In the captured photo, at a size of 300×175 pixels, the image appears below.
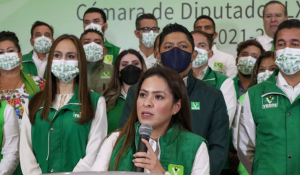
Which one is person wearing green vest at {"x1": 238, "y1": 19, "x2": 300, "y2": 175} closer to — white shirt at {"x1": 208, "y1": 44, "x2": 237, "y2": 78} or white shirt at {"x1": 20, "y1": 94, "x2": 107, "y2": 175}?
white shirt at {"x1": 20, "y1": 94, "x2": 107, "y2": 175}

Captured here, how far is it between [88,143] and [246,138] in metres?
1.25

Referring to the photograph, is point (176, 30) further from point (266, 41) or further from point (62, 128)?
point (266, 41)

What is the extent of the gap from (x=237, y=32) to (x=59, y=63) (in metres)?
3.63

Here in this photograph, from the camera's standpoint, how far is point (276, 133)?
4.68 m

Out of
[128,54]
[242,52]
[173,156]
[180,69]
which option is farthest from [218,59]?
[173,156]

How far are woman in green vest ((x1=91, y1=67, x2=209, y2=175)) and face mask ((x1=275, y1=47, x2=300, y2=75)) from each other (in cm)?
115

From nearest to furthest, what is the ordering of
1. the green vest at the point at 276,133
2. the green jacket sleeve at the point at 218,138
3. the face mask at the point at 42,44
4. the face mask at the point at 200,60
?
1. the green jacket sleeve at the point at 218,138
2. the green vest at the point at 276,133
3. the face mask at the point at 200,60
4. the face mask at the point at 42,44

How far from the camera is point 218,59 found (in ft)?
24.6

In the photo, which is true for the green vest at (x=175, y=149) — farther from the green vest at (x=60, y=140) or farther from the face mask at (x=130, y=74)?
the face mask at (x=130, y=74)

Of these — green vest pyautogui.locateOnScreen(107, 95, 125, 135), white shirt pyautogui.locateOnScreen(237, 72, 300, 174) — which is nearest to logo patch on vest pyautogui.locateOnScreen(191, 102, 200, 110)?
white shirt pyautogui.locateOnScreen(237, 72, 300, 174)

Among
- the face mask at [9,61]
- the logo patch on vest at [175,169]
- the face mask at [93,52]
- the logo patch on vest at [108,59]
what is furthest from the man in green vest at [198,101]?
the logo patch on vest at [108,59]

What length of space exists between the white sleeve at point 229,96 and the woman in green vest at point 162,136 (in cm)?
193

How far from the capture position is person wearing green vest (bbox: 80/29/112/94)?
6.80m

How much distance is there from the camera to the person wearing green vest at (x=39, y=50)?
7.36 meters
